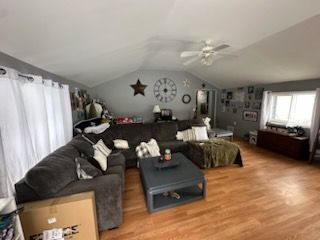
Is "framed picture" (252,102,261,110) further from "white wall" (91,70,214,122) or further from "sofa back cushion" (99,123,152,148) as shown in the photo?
"sofa back cushion" (99,123,152,148)

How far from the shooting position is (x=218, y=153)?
3.16m

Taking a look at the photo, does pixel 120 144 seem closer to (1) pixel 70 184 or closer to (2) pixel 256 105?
(1) pixel 70 184

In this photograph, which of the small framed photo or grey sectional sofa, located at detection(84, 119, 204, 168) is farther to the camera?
the small framed photo

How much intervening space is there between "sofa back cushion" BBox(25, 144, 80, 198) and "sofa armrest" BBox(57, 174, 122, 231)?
0.09 meters

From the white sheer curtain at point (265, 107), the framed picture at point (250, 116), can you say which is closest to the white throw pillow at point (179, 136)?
the white sheer curtain at point (265, 107)

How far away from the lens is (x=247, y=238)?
1.63 m

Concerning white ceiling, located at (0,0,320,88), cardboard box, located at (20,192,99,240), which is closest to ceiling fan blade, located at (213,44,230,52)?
white ceiling, located at (0,0,320,88)

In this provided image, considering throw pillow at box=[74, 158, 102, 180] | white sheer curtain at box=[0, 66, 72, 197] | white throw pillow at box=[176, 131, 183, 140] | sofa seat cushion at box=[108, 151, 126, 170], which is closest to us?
white sheer curtain at box=[0, 66, 72, 197]

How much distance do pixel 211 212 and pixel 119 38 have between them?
2.52 meters

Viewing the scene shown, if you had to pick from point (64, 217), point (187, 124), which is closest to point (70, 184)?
point (64, 217)

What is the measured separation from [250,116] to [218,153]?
9.71 ft

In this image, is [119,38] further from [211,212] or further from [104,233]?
[211,212]

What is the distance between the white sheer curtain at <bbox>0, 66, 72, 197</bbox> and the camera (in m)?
1.27

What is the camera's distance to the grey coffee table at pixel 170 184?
198 cm
